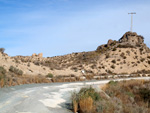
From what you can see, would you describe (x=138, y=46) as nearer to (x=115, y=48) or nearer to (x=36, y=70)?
Result: (x=115, y=48)

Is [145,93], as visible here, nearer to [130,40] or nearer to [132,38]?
[130,40]

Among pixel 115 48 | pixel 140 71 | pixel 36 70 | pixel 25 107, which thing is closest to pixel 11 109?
pixel 25 107

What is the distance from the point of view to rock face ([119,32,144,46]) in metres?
80.1

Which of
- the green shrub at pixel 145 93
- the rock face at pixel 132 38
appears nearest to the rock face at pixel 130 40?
the rock face at pixel 132 38

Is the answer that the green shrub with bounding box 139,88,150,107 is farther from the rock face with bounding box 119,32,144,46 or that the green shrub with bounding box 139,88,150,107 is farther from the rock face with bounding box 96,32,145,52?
the rock face with bounding box 119,32,144,46

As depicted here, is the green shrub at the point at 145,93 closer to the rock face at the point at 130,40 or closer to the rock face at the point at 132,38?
the rock face at the point at 130,40

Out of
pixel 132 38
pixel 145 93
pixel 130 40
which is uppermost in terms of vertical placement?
pixel 132 38

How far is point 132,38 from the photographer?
82.8 metres

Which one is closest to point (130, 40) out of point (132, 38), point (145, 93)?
point (132, 38)

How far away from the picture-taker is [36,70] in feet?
141

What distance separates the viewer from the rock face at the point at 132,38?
80144mm

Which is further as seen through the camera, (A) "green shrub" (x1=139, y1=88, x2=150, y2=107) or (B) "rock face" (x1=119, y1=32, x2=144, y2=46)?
(B) "rock face" (x1=119, y1=32, x2=144, y2=46)

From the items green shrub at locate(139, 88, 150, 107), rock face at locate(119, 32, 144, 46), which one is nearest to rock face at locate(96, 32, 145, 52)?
rock face at locate(119, 32, 144, 46)

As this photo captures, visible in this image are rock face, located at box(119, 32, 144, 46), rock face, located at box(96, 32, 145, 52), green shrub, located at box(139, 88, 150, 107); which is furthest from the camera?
rock face, located at box(119, 32, 144, 46)
